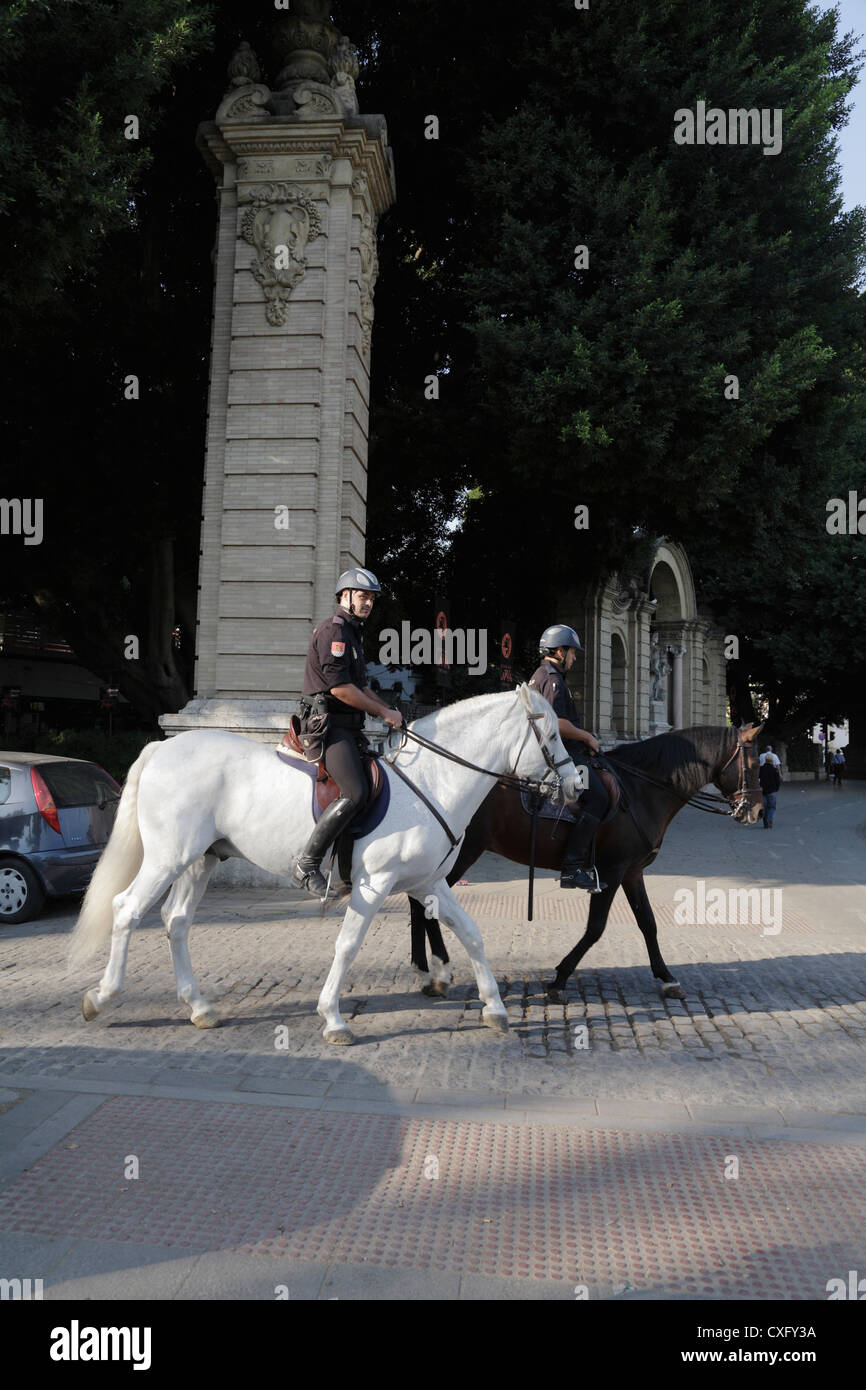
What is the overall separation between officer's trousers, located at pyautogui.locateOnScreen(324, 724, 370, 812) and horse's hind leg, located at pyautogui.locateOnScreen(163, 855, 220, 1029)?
1.20 metres

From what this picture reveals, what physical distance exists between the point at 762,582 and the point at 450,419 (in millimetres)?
25169

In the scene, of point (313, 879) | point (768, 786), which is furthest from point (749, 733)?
point (768, 786)

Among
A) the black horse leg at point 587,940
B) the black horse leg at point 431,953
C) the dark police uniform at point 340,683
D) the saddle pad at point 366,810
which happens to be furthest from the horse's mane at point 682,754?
the dark police uniform at point 340,683

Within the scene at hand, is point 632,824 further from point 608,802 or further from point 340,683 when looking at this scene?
point 340,683

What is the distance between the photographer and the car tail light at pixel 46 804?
29.7ft

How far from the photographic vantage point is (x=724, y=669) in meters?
40.4

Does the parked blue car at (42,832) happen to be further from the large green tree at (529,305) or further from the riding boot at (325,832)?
the large green tree at (529,305)

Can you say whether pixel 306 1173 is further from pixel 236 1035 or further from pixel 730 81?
pixel 730 81

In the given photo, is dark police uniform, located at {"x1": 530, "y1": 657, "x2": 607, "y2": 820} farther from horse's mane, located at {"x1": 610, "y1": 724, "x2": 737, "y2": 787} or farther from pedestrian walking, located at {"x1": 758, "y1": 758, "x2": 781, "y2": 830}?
pedestrian walking, located at {"x1": 758, "y1": 758, "x2": 781, "y2": 830}

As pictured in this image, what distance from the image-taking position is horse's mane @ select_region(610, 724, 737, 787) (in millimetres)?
7023

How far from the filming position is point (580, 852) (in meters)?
6.53

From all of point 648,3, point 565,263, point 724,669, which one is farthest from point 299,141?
point 724,669

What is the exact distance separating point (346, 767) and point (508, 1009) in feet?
6.93

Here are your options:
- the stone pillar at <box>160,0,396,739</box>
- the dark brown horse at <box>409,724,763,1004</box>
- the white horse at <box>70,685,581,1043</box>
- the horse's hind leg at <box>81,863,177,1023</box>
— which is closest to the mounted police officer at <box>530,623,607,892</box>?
the dark brown horse at <box>409,724,763,1004</box>
